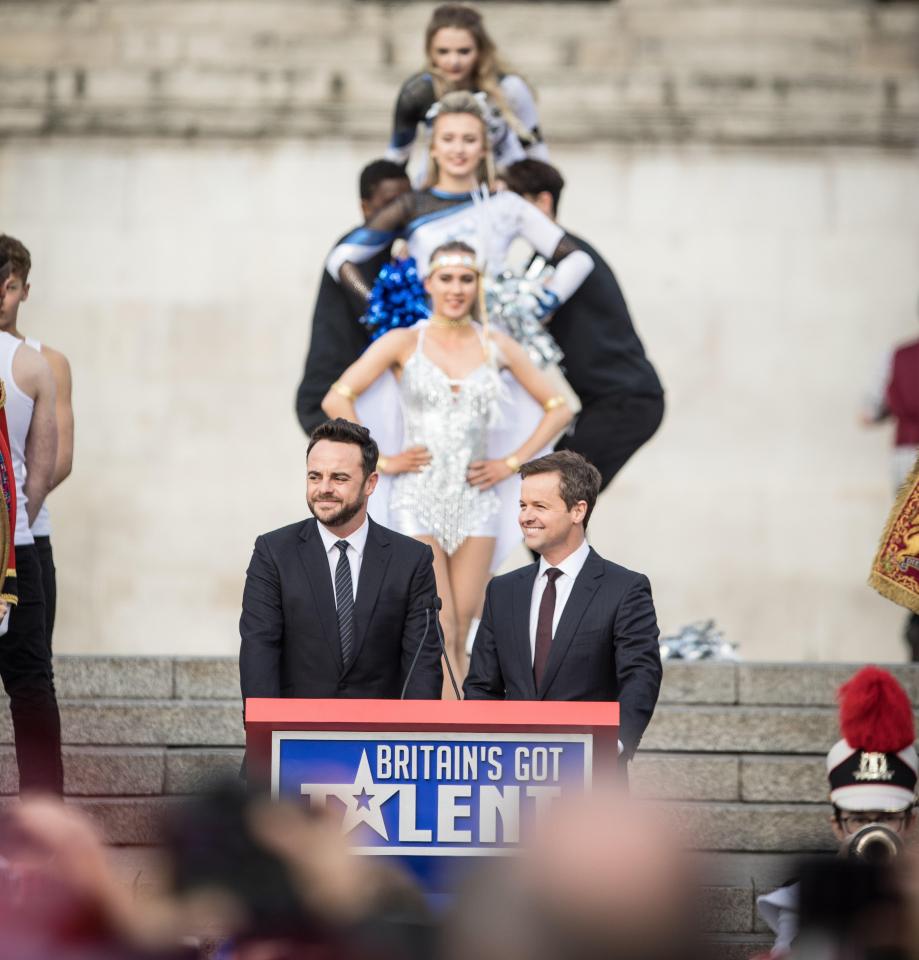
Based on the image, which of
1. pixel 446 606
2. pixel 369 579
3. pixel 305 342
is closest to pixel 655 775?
pixel 446 606

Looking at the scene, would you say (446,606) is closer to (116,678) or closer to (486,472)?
(486,472)

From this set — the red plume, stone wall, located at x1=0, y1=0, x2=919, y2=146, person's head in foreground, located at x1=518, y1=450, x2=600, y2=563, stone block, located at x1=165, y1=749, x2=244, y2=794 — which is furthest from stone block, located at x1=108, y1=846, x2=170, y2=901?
stone wall, located at x1=0, y1=0, x2=919, y2=146

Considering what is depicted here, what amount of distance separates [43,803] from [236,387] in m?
11.3

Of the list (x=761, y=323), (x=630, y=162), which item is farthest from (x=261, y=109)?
(x=761, y=323)

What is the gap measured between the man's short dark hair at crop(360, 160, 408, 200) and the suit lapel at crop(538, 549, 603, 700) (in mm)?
3627

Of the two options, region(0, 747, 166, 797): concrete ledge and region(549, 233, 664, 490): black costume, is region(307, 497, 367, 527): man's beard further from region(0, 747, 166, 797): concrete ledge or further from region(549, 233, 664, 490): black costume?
region(549, 233, 664, 490): black costume

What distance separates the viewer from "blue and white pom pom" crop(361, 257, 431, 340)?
28.3ft

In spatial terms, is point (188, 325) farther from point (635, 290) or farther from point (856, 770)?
point (856, 770)

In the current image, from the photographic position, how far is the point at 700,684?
8.53 metres

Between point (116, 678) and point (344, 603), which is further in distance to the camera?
point (116, 678)

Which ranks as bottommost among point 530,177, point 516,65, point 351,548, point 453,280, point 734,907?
point 734,907

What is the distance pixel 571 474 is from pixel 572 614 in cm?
42

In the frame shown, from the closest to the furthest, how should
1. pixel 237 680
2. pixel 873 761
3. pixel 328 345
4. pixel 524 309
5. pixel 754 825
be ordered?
1. pixel 873 761
2. pixel 754 825
3. pixel 237 680
4. pixel 524 309
5. pixel 328 345

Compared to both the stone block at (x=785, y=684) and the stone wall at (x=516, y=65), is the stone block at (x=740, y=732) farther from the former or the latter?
the stone wall at (x=516, y=65)
